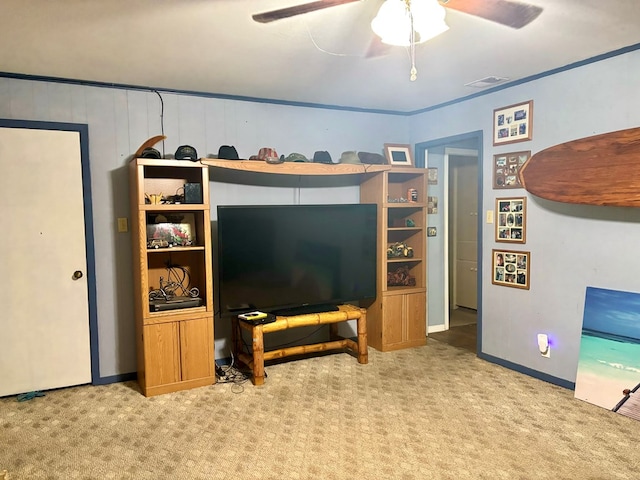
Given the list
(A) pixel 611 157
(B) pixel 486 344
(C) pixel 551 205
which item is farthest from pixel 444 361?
(A) pixel 611 157

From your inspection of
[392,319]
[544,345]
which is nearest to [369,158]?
[392,319]

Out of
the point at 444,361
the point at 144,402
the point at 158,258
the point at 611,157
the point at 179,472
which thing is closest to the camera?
the point at 179,472

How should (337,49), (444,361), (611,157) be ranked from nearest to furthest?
(337,49) → (611,157) → (444,361)

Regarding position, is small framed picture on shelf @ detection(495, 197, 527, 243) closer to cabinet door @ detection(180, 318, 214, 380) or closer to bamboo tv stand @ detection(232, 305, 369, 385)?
bamboo tv stand @ detection(232, 305, 369, 385)

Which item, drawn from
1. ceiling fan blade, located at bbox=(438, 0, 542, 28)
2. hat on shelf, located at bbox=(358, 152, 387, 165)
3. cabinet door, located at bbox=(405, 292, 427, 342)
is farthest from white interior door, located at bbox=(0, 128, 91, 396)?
ceiling fan blade, located at bbox=(438, 0, 542, 28)

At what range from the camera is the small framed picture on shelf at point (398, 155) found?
14.8 ft

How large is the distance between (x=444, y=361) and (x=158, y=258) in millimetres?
2590

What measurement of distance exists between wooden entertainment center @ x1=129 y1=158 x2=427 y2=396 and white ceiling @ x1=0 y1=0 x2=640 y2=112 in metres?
0.65

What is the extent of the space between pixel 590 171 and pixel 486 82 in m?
1.09

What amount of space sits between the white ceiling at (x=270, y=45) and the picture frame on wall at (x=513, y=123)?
25 centimetres

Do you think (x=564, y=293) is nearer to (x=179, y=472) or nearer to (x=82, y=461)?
(x=179, y=472)

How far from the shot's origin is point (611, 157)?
2998 millimetres

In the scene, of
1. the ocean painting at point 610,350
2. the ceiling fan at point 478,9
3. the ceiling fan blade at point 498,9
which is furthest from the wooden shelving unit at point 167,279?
the ocean painting at point 610,350

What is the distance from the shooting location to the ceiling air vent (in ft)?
11.7
